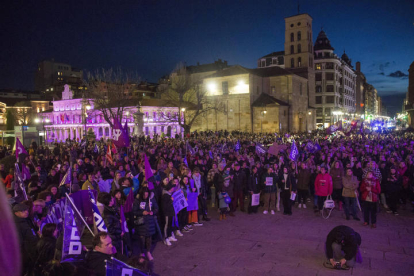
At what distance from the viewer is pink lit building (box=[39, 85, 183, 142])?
51.7m

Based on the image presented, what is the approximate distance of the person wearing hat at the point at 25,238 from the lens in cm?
443

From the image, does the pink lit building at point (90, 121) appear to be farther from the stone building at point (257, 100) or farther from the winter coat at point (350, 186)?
the winter coat at point (350, 186)

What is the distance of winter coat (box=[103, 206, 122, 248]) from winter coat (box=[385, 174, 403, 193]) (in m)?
9.05

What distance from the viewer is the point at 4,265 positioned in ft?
4.12

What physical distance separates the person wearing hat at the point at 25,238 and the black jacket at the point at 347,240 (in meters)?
5.56

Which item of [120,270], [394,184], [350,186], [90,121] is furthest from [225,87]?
[120,270]

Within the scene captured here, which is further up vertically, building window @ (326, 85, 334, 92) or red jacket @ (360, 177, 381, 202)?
building window @ (326, 85, 334, 92)

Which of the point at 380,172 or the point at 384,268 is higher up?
the point at 380,172

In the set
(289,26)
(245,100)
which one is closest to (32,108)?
(245,100)

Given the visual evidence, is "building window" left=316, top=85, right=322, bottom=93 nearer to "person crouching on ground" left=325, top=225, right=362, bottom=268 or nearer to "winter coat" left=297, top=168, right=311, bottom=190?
"winter coat" left=297, top=168, right=311, bottom=190

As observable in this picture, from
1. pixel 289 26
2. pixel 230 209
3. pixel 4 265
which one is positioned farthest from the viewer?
pixel 289 26

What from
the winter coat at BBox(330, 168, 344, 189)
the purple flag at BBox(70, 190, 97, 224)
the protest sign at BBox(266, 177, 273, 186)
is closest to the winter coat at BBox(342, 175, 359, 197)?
the winter coat at BBox(330, 168, 344, 189)

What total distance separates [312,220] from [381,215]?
2.51 meters

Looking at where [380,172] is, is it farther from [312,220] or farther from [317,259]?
[317,259]
